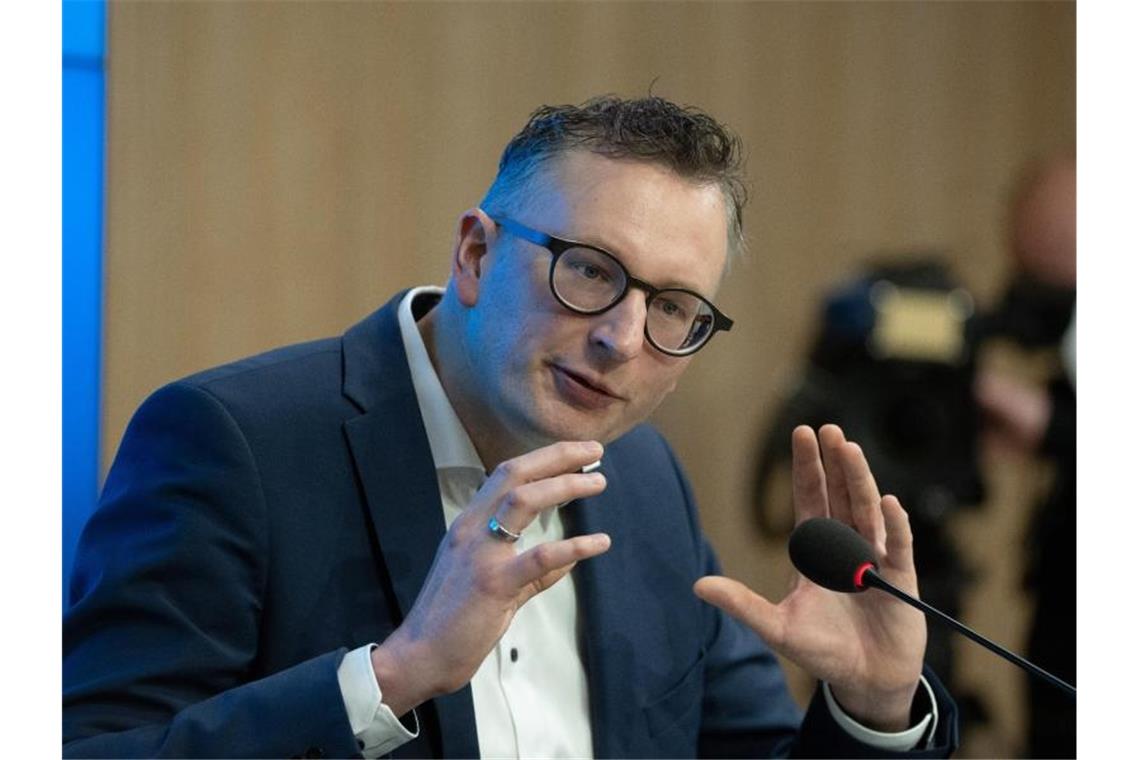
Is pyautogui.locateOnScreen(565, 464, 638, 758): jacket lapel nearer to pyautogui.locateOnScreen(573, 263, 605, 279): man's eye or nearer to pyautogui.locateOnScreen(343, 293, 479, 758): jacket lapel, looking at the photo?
pyautogui.locateOnScreen(343, 293, 479, 758): jacket lapel

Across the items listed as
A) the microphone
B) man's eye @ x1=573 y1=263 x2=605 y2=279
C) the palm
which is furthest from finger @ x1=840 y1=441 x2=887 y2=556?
man's eye @ x1=573 y1=263 x2=605 y2=279

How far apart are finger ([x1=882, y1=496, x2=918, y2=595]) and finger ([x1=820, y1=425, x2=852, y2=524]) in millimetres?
49

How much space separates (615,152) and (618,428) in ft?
0.90

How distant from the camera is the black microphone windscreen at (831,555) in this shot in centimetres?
134

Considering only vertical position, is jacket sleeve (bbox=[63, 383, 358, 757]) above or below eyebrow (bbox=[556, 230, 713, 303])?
below

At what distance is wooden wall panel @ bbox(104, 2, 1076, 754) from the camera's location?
2512 millimetres

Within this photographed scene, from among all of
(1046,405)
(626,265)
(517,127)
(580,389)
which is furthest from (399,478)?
(1046,405)

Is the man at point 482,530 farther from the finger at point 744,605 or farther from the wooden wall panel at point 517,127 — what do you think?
the wooden wall panel at point 517,127

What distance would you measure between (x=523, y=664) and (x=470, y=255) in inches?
17.4

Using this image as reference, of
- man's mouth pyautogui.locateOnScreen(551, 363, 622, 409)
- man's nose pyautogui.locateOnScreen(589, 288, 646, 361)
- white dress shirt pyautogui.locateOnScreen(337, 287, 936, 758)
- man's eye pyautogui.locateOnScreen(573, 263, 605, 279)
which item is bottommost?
white dress shirt pyautogui.locateOnScreen(337, 287, 936, 758)

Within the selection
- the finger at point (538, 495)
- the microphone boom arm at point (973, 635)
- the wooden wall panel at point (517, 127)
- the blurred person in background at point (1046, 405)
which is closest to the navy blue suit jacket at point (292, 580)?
the finger at point (538, 495)

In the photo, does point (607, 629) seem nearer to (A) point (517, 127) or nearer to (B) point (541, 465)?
(B) point (541, 465)

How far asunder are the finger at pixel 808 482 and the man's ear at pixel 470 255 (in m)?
0.37

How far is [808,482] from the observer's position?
153 cm
